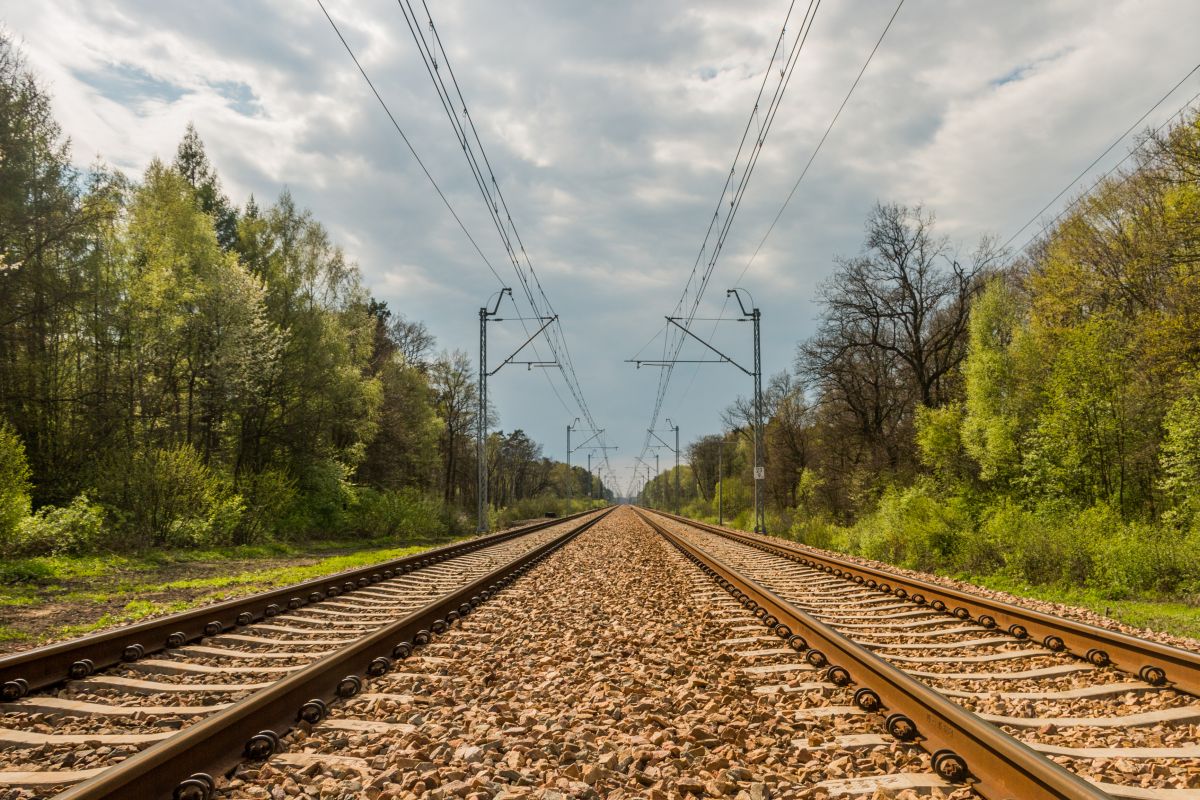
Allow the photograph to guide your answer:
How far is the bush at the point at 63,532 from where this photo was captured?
13867 millimetres

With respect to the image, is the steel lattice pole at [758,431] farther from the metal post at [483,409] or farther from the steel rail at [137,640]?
the steel rail at [137,640]

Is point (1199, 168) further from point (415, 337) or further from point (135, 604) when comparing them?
point (415, 337)

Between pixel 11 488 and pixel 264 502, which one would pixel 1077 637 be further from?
pixel 264 502

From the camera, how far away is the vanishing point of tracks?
3.11 metres

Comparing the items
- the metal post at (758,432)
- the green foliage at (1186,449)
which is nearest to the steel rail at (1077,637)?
the green foliage at (1186,449)

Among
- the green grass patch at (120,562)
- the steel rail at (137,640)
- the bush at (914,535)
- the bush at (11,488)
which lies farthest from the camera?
the bush at (914,535)

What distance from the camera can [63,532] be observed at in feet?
48.6

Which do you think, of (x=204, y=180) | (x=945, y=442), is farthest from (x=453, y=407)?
(x=945, y=442)

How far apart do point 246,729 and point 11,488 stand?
1360 cm

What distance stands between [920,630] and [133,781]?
643 cm

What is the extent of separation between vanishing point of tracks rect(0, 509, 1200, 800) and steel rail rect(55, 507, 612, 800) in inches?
0.5

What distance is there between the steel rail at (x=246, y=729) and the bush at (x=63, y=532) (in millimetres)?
12348

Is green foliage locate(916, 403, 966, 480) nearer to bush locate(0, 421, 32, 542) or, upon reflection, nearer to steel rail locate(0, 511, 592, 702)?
steel rail locate(0, 511, 592, 702)

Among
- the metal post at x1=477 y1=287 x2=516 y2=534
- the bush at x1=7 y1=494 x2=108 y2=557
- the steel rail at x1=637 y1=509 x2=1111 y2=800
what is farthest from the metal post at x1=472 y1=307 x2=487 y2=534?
the steel rail at x1=637 y1=509 x2=1111 y2=800
